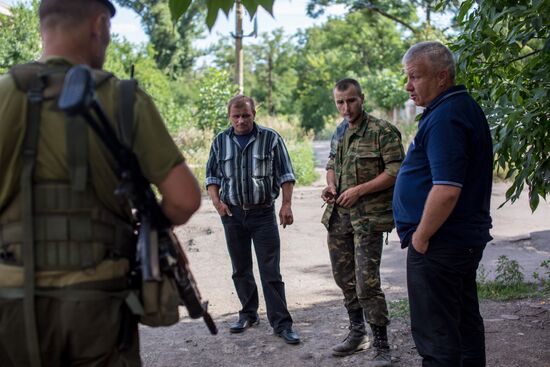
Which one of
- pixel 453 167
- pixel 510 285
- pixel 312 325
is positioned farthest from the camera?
pixel 510 285

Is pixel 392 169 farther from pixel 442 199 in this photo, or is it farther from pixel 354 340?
pixel 442 199

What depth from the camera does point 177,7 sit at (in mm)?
2590

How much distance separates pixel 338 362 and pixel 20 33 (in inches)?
628

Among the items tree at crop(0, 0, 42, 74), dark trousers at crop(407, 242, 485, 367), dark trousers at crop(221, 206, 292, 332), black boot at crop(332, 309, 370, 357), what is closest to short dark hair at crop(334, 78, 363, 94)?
dark trousers at crop(221, 206, 292, 332)

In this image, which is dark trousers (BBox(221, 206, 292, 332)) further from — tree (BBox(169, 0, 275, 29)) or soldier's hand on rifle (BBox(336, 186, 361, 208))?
tree (BBox(169, 0, 275, 29))

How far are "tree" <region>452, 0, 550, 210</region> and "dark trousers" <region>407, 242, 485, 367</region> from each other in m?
1.01

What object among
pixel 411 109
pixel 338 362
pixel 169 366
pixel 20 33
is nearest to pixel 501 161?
pixel 338 362

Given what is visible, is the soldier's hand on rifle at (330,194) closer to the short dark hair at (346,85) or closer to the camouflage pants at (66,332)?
the short dark hair at (346,85)

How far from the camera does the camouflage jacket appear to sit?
15.8 ft

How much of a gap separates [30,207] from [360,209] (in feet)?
9.99

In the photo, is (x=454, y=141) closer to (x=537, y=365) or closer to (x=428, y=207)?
(x=428, y=207)

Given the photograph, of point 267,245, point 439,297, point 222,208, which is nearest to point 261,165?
point 222,208

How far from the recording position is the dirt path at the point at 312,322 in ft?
16.7

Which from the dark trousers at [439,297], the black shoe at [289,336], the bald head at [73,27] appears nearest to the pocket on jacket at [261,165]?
the black shoe at [289,336]
